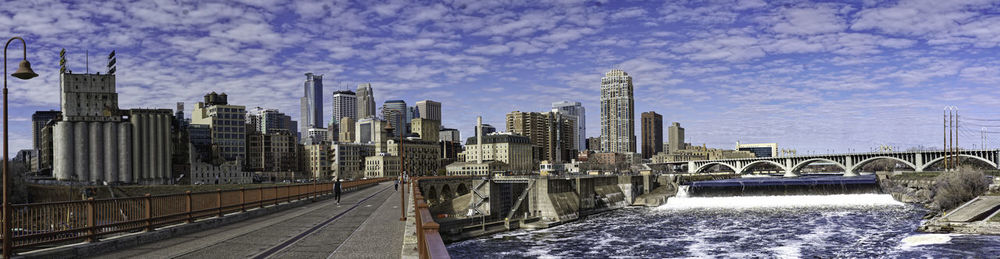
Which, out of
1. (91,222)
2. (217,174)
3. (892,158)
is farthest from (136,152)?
(892,158)

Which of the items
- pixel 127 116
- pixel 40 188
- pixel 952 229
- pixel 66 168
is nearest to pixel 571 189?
pixel 952 229

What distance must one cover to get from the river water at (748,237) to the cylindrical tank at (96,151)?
117 m

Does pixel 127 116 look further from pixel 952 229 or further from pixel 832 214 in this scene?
pixel 952 229

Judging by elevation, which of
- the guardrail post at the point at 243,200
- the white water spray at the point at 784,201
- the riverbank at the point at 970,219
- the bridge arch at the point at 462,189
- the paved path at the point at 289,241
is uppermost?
the guardrail post at the point at 243,200

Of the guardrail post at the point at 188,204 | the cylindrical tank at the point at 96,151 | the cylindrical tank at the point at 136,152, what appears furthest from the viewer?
the cylindrical tank at the point at 136,152

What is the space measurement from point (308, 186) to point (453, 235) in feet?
58.6

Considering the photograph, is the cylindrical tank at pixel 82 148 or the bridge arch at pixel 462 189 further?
the cylindrical tank at pixel 82 148

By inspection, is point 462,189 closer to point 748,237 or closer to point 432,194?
point 432,194

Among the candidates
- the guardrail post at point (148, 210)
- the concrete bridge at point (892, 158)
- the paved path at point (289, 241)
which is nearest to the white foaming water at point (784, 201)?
the concrete bridge at point (892, 158)

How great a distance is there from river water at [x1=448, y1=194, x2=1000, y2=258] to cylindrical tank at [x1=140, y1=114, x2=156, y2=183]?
116274 millimetres

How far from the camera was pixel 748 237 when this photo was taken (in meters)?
58.6

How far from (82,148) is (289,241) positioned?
152 meters

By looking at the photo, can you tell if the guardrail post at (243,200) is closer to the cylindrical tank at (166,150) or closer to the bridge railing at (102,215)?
the bridge railing at (102,215)

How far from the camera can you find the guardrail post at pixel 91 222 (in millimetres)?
17336
